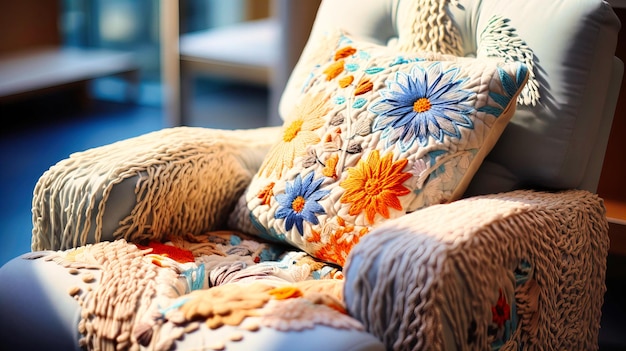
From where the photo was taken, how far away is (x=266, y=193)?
1.28 meters

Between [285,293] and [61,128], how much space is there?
241 cm

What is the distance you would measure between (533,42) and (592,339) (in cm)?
50

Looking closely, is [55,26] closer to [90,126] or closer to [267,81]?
[90,126]

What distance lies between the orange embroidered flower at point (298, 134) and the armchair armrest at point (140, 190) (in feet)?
0.31

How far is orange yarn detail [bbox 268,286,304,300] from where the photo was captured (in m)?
0.96

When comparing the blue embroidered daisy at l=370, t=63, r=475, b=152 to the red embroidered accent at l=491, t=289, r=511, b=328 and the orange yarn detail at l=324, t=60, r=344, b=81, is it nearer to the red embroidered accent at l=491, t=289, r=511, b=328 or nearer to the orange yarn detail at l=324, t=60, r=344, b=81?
the orange yarn detail at l=324, t=60, r=344, b=81

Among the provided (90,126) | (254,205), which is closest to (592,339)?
(254,205)

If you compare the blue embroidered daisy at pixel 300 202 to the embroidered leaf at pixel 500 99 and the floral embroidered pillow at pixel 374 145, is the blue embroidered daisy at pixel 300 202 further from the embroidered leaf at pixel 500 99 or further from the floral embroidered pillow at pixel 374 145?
the embroidered leaf at pixel 500 99

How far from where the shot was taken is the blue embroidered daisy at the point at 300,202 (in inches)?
47.3

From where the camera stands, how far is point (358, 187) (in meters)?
1.17

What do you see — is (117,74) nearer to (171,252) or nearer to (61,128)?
(61,128)

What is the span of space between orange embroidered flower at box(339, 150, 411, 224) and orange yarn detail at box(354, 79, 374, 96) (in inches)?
4.7

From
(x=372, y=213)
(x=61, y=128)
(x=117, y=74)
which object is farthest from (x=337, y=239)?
(x=117, y=74)

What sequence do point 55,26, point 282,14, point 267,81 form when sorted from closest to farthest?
point 282,14 < point 267,81 < point 55,26
